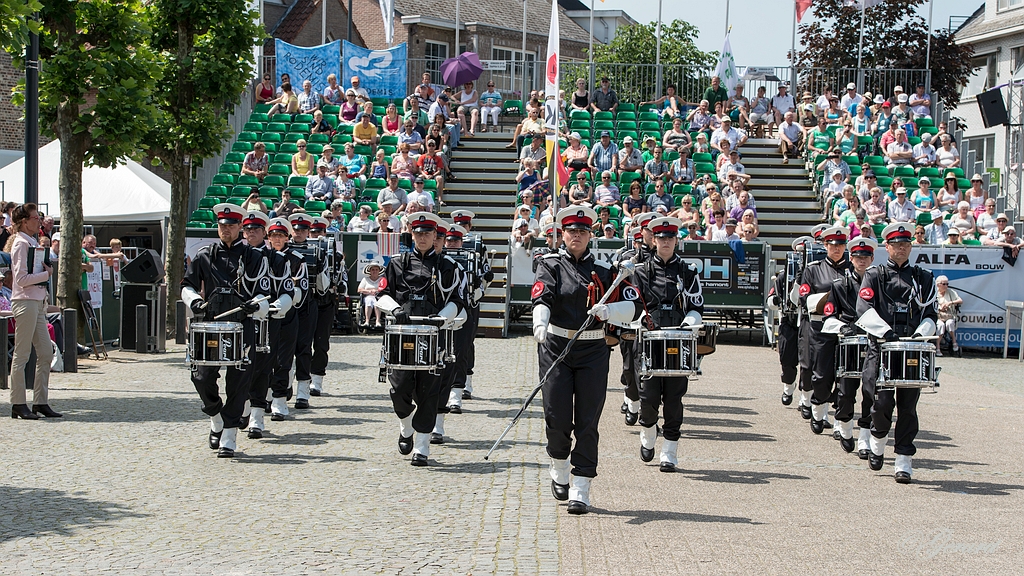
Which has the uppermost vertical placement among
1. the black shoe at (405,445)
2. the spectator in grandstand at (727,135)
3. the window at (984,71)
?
the window at (984,71)

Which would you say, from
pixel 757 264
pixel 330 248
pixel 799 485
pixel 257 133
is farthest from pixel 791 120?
pixel 799 485

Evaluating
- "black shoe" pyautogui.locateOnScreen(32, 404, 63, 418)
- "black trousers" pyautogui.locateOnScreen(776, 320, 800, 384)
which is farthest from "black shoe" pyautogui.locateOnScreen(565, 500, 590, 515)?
"black shoe" pyautogui.locateOnScreen(32, 404, 63, 418)

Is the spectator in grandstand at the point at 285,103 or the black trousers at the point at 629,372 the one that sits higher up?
the spectator in grandstand at the point at 285,103

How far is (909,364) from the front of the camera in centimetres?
876

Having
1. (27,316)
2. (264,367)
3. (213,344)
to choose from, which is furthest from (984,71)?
(213,344)

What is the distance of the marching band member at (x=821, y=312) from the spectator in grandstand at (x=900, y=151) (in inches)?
553

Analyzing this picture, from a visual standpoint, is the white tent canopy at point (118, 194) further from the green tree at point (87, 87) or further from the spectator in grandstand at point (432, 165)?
the green tree at point (87, 87)

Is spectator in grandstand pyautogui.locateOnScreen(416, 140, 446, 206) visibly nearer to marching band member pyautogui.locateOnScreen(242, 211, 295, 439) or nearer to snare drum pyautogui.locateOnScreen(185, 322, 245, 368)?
marching band member pyautogui.locateOnScreen(242, 211, 295, 439)

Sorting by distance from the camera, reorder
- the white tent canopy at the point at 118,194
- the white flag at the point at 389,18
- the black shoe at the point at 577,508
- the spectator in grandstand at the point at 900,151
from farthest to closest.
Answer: the white flag at the point at 389,18
the spectator in grandstand at the point at 900,151
the white tent canopy at the point at 118,194
the black shoe at the point at 577,508

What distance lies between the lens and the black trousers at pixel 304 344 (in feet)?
39.5

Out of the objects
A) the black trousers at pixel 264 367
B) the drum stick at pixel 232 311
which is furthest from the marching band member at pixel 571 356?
the black trousers at pixel 264 367

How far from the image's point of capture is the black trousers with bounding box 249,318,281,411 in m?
9.83

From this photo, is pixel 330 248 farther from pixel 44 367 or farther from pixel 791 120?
pixel 791 120

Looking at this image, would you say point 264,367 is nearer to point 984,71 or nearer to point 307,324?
point 307,324
